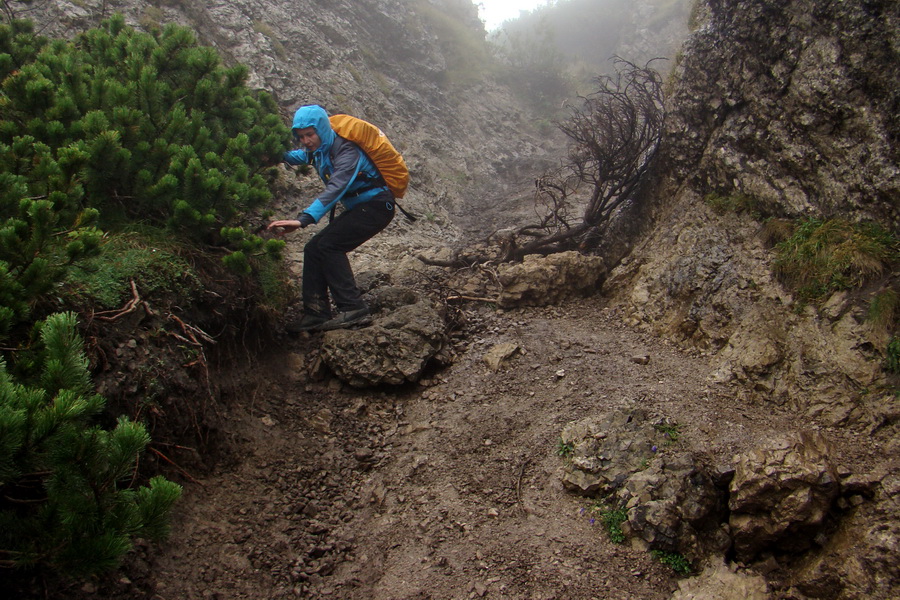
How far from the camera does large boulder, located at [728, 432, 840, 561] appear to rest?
281 centimetres

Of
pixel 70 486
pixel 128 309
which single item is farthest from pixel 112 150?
pixel 70 486

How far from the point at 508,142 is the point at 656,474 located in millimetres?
13592

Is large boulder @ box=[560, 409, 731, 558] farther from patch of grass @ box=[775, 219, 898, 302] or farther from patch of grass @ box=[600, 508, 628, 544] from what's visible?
patch of grass @ box=[775, 219, 898, 302]

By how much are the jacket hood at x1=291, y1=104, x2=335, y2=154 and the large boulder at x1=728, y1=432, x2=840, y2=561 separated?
439 cm

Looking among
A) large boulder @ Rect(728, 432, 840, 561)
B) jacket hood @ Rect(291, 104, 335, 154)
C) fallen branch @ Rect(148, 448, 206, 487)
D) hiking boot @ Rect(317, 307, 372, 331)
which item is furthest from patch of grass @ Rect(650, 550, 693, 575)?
jacket hood @ Rect(291, 104, 335, 154)

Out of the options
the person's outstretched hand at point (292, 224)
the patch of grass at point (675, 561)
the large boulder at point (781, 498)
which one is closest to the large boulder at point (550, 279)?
the person's outstretched hand at point (292, 224)

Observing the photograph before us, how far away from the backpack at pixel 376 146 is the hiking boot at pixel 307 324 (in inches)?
61.4

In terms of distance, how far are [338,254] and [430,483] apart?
256 centimetres

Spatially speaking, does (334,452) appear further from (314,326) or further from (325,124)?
(325,124)

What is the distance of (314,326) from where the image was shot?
5215 millimetres

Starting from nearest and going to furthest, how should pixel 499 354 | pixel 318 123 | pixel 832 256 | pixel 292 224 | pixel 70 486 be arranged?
pixel 70 486, pixel 832 256, pixel 292 224, pixel 318 123, pixel 499 354

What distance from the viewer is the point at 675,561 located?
9.40 feet

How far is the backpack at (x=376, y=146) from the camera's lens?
16.1 ft

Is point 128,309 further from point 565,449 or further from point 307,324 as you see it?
point 565,449
